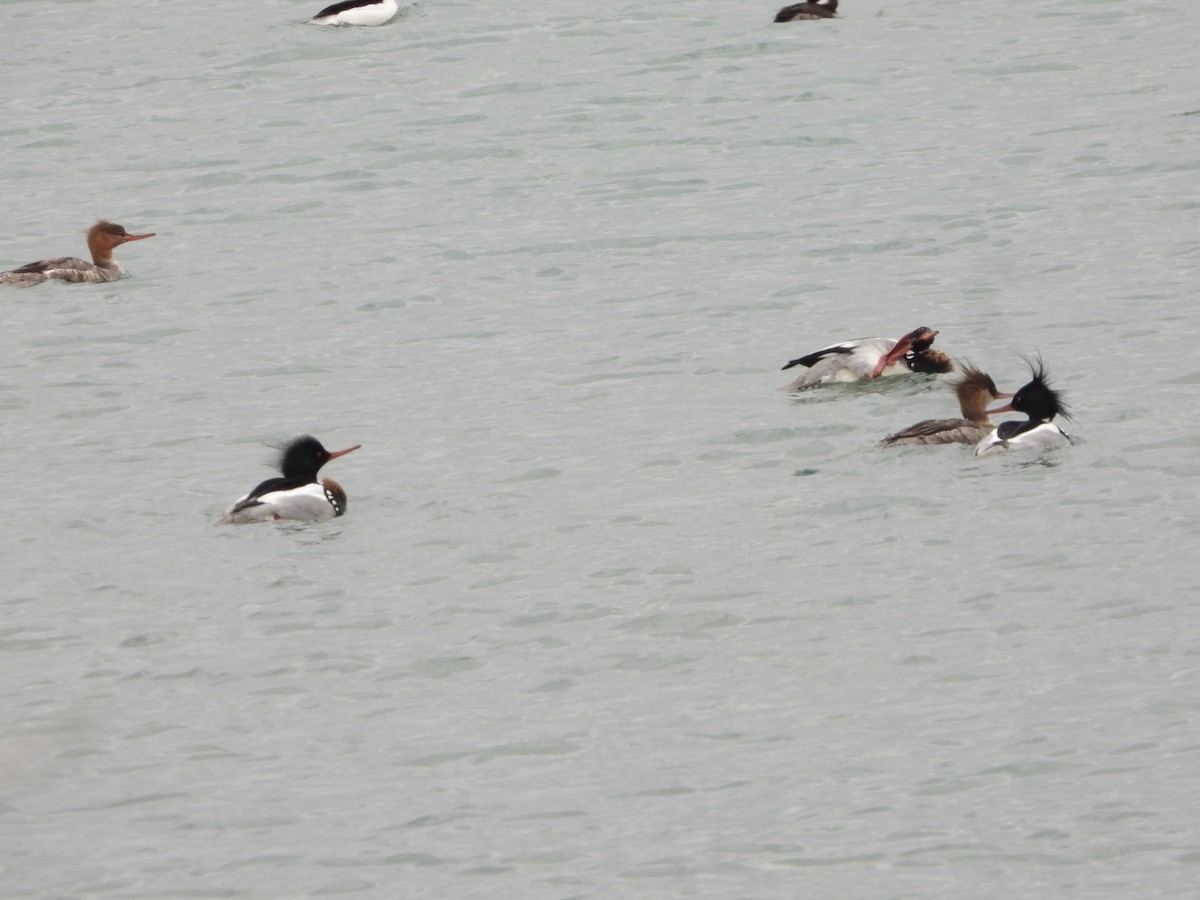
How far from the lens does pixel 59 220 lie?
2361 centimetres

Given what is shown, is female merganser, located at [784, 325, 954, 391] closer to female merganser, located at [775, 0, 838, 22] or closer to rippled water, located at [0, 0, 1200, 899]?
rippled water, located at [0, 0, 1200, 899]

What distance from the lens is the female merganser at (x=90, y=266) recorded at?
2081cm

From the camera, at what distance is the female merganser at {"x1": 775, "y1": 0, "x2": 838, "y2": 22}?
30.7m

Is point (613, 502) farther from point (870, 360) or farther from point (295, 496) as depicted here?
point (870, 360)

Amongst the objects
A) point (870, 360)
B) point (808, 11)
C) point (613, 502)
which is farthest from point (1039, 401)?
point (808, 11)

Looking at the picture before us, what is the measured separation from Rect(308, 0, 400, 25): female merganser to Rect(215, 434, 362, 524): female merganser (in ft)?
63.7

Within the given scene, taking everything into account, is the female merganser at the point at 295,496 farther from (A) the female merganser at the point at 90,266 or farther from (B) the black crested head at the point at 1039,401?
(A) the female merganser at the point at 90,266

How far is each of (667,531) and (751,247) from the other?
25.6 feet

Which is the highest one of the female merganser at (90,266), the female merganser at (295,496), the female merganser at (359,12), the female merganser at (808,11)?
the female merganser at (359,12)

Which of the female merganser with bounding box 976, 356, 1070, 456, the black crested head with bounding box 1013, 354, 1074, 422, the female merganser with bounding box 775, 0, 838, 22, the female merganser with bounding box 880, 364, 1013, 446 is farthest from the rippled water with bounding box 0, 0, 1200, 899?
the female merganser with bounding box 775, 0, 838, 22

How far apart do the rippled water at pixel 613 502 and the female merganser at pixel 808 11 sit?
3.19m

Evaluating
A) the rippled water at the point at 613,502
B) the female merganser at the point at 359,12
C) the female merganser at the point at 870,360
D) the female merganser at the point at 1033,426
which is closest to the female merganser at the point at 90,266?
the rippled water at the point at 613,502

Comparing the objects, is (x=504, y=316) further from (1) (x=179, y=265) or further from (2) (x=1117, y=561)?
(2) (x=1117, y=561)

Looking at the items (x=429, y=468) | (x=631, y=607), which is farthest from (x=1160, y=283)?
(x=631, y=607)
